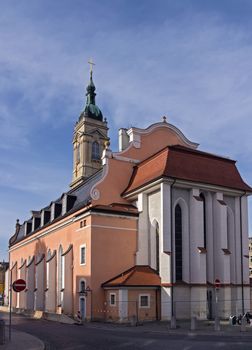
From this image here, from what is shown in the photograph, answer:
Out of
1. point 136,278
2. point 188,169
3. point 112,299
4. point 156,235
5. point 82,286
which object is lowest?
point 112,299

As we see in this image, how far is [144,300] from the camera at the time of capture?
33281mm

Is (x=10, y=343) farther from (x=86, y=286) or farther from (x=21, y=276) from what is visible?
(x=21, y=276)

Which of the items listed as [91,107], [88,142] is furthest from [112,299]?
[91,107]

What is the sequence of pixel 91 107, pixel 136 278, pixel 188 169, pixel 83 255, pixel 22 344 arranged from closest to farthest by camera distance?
pixel 22 344 → pixel 136 278 → pixel 188 169 → pixel 83 255 → pixel 91 107

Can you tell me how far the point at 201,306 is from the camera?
34188 mm

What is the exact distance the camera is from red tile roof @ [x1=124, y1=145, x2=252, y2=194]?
36.2 m

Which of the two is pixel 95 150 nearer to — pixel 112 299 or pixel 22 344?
pixel 112 299

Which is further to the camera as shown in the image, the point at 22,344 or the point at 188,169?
the point at 188,169

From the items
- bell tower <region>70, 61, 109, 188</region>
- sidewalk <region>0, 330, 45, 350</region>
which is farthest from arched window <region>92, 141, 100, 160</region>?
sidewalk <region>0, 330, 45, 350</region>

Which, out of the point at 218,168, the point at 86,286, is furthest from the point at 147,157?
the point at 86,286

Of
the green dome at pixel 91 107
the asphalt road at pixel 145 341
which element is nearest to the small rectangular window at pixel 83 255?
the asphalt road at pixel 145 341

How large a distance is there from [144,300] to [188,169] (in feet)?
35.6

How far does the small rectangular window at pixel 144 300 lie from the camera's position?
1304 inches

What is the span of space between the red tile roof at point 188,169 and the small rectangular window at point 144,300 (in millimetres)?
8685
